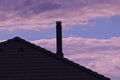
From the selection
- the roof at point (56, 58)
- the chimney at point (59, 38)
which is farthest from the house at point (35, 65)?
the chimney at point (59, 38)

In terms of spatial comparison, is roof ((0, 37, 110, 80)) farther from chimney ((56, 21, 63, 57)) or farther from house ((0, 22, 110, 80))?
chimney ((56, 21, 63, 57))

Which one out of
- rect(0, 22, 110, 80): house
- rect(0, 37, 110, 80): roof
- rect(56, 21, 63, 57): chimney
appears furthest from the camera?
rect(56, 21, 63, 57): chimney

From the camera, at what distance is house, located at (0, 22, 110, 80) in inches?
1529

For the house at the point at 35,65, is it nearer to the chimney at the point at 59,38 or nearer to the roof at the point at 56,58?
the roof at the point at 56,58

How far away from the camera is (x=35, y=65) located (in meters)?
39.2

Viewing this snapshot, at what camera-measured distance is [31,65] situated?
39.2 meters

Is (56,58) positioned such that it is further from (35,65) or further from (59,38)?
(59,38)

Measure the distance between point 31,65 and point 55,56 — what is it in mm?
1533

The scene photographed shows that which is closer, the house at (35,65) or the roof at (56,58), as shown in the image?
the house at (35,65)

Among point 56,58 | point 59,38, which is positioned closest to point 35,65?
point 56,58

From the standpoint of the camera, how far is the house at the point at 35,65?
127 ft

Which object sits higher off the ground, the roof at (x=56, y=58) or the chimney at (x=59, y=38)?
the chimney at (x=59, y=38)

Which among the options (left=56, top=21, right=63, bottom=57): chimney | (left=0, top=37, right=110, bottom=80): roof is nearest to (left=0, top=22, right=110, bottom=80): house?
(left=0, top=37, right=110, bottom=80): roof

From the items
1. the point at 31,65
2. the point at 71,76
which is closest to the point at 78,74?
the point at 71,76
